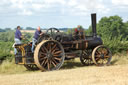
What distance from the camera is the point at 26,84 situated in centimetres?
738

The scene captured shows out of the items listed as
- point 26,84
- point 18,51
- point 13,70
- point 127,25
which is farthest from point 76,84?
point 127,25

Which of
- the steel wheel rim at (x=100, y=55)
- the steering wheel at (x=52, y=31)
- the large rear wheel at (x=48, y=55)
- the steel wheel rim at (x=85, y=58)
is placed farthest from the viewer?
the steel wheel rim at (x=85, y=58)

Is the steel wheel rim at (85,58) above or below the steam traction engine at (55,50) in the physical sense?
below

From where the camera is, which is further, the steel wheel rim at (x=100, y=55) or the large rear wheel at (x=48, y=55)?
the steel wheel rim at (x=100, y=55)

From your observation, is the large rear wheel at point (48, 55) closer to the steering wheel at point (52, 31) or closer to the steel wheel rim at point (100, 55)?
the steering wheel at point (52, 31)

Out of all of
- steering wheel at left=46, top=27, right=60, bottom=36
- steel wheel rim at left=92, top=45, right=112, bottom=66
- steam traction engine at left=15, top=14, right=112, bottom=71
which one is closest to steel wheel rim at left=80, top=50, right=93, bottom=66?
steam traction engine at left=15, top=14, right=112, bottom=71

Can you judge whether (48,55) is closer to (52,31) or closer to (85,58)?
(52,31)

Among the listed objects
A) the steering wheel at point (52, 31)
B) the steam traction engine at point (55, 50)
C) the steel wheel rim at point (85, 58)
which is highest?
the steering wheel at point (52, 31)

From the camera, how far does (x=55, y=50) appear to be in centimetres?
1194

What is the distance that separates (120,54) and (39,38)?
29.3ft

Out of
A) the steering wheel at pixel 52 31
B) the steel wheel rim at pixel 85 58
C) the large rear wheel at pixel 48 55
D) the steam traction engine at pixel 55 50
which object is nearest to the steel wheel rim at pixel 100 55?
the steam traction engine at pixel 55 50

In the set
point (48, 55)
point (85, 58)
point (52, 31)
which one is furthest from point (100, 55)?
point (48, 55)

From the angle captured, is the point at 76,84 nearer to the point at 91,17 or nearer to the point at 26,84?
the point at 26,84

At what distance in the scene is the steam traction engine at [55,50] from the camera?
37.3ft
